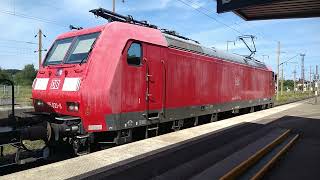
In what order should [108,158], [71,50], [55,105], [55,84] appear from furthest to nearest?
[71,50] < [55,84] < [55,105] < [108,158]

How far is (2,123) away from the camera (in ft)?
25.7

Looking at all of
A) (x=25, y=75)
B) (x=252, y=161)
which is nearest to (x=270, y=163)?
(x=252, y=161)

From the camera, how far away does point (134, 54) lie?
10.4m

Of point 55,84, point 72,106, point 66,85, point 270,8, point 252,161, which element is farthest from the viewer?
point 270,8

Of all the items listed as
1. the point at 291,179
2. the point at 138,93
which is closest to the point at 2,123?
the point at 138,93

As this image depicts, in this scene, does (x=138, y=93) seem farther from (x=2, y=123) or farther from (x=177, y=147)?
(x=2, y=123)

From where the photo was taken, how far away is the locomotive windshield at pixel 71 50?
33.1ft

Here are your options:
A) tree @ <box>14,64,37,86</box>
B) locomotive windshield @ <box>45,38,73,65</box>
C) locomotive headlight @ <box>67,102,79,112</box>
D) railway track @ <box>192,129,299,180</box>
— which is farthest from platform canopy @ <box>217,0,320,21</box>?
tree @ <box>14,64,37,86</box>

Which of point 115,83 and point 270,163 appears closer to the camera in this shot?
point 270,163

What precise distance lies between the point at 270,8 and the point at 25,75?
76.7 meters

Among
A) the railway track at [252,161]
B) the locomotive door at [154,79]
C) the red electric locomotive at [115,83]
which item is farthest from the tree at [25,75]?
the railway track at [252,161]

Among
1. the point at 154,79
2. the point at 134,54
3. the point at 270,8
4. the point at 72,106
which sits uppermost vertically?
the point at 270,8

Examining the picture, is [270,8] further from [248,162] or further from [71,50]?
[71,50]

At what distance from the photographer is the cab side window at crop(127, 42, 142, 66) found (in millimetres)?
10164
